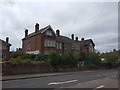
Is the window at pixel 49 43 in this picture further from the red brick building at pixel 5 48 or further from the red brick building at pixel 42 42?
the red brick building at pixel 5 48

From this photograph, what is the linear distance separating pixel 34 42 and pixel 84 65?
16.2 metres

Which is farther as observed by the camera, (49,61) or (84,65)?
(84,65)

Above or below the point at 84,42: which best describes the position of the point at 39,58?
below

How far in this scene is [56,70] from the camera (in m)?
40.9

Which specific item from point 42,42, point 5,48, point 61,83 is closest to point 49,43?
point 42,42

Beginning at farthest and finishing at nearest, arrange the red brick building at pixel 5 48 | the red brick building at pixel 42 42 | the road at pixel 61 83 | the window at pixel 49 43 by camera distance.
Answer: the red brick building at pixel 5 48
the window at pixel 49 43
the red brick building at pixel 42 42
the road at pixel 61 83

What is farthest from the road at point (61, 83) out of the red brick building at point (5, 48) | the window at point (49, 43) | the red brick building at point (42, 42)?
the red brick building at point (5, 48)

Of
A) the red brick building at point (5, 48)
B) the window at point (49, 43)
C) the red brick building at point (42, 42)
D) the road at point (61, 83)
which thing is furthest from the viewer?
the red brick building at point (5, 48)

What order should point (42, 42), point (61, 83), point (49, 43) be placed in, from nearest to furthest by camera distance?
1. point (61, 83)
2. point (42, 42)
3. point (49, 43)

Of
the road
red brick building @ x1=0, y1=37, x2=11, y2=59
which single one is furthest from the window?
the road

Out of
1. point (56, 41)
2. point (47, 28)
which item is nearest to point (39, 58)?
point (47, 28)

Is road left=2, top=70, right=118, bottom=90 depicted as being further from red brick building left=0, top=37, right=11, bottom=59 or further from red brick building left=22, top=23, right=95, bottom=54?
red brick building left=0, top=37, right=11, bottom=59

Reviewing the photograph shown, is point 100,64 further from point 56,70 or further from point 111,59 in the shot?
point 56,70

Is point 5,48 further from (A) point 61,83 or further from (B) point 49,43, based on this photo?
(A) point 61,83
